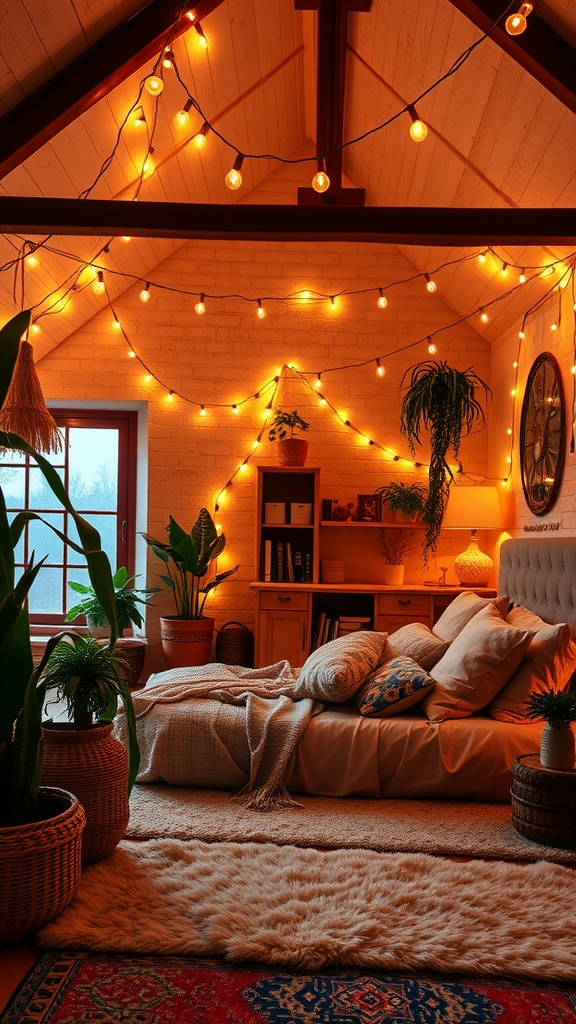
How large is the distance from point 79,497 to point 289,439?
1.77 m

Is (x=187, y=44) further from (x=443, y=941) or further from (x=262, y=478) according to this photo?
(x=443, y=941)

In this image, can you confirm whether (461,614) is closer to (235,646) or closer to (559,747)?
(559,747)

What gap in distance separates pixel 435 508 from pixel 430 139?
2.22 meters

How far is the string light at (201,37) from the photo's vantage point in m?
4.25

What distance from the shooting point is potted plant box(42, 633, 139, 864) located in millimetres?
2635

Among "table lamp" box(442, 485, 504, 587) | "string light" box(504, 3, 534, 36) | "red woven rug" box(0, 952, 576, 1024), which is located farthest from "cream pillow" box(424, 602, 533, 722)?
"string light" box(504, 3, 534, 36)

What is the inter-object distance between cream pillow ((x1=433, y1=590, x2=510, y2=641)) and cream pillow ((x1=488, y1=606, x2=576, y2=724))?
0.62 meters

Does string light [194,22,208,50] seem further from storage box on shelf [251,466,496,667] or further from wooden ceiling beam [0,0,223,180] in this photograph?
storage box on shelf [251,466,496,667]

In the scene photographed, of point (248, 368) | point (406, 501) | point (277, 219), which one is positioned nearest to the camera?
point (277, 219)

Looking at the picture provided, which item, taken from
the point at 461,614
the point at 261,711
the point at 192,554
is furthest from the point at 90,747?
the point at 192,554

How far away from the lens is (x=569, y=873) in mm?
2674

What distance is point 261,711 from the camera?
3.57m

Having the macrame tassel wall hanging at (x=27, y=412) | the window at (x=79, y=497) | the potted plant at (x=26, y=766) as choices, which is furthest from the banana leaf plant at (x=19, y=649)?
the window at (x=79, y=497)

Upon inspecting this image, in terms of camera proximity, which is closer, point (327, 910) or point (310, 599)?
point (327, 910)
